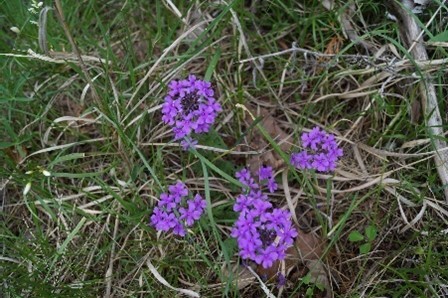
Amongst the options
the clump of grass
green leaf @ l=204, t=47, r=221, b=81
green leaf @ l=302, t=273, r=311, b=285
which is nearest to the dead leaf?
the clump of grass

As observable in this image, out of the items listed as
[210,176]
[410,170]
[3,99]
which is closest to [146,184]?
[210,176]

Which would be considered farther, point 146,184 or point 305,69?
point 305,69

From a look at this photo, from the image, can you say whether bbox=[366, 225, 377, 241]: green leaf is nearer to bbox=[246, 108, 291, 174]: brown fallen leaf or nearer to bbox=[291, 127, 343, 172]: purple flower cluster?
bbox=[291, 127, 343, 172]: purple flower cluster

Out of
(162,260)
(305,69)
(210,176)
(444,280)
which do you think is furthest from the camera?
(305,69)

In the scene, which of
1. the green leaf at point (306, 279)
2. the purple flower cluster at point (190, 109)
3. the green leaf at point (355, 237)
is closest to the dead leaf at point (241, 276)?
the green leaf at point (306, 279)

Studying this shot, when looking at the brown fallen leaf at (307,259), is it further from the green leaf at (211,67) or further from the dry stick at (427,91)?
the green leaf at (211,67)

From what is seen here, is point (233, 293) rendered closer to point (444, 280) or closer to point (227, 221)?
point (227, 221)
